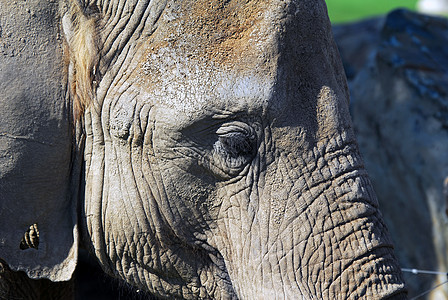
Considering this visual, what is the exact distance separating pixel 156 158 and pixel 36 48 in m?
0.45

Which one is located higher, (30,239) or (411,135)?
(411,135)

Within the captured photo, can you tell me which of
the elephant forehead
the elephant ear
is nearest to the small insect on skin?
the elephant ear

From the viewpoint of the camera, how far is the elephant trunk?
183cm

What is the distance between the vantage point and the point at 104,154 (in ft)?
6.62

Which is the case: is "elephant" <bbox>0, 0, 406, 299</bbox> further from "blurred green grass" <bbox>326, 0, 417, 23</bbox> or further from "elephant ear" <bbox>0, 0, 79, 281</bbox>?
"blurred green grass" <bbox>326, 0, 417, 23</bbox>

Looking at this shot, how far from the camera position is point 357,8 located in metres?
9.84

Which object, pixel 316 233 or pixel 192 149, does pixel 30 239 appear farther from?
pixel 316 233

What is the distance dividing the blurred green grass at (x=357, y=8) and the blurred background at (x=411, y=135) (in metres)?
4.58

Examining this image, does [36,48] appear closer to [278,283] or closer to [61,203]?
[61,203]

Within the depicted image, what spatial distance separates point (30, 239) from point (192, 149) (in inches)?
24.8

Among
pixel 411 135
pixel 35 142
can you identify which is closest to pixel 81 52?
pixel 35 142

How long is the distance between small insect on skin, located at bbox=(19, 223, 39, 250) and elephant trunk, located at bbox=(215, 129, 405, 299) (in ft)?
2.10

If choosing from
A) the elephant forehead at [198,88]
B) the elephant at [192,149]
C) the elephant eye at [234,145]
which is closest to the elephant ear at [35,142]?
the elephant at [192,149]

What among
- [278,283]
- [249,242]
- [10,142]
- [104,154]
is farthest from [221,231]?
[10,142]
